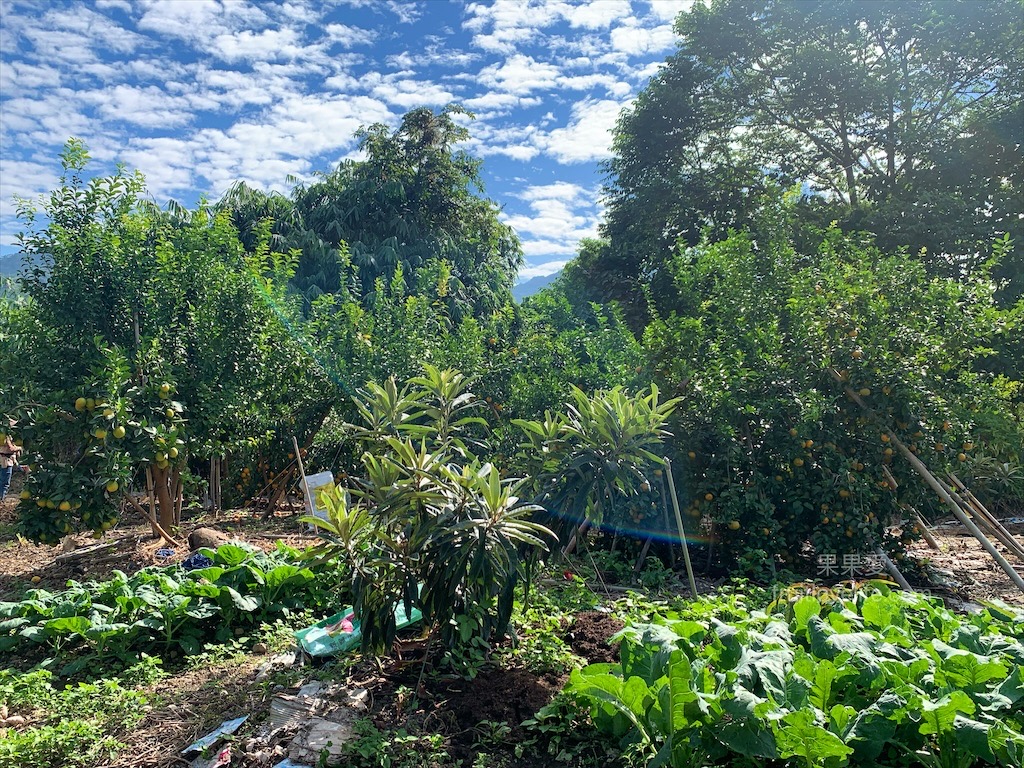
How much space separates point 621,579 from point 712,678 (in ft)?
9.19

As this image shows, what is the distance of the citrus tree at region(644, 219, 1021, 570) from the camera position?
5188mm

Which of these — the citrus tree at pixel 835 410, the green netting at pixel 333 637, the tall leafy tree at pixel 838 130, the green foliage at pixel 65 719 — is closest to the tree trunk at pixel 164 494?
the green foliage at pixel 65 719

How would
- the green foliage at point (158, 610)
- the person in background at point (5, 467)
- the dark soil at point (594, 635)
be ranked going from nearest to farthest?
the dark soil at point (594, 635)
the green foliage at point (158, 610)
the person in background at point (5, 467)

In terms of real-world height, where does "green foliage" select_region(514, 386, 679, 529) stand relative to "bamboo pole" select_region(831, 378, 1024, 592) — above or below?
above

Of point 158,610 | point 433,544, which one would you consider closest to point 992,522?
point 433,544

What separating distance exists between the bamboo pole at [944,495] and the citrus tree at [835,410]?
0.05 m

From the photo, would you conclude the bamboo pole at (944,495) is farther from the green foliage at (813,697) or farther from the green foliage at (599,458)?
the green foliage at (599,458)

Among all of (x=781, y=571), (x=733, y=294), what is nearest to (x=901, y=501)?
(x=781, y=571)

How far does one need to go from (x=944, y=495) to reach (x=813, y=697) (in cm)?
298

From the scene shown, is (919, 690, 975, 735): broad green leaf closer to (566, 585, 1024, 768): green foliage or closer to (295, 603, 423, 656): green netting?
(566, 585, 1024, 768): green foliage

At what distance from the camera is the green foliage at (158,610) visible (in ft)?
12.4

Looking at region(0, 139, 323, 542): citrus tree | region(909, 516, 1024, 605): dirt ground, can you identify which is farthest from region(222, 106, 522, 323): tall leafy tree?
region(909, 516, 1024, 605): dirt ground

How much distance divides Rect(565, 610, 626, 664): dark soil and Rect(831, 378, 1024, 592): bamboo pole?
8.40 feet

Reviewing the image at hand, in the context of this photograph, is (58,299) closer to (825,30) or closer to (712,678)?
(712,678)
